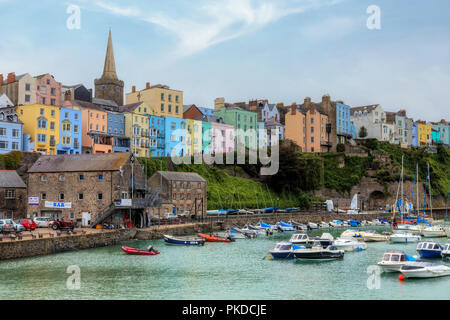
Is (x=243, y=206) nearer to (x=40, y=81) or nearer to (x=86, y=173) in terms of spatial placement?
(x=86, y=173)

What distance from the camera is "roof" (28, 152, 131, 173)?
56188mm

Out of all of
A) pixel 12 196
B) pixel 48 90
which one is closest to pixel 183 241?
pixel 12 196

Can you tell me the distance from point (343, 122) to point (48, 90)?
69.4 meters

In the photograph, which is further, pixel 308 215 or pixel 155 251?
pixel 308 215

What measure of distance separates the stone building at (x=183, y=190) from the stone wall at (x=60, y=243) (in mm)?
15843

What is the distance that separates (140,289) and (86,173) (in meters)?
28.3

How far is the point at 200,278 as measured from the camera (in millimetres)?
34125

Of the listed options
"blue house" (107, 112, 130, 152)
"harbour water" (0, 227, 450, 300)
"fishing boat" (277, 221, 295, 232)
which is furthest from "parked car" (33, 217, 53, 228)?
"blue house" (107, 112, 130, 152)

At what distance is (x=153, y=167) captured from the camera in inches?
3167

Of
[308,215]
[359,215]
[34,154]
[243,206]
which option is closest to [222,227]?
[243,206]

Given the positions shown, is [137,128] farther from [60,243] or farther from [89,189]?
[60,243]

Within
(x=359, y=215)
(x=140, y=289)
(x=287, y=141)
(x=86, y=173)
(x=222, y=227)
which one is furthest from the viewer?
(x=287, y=141)

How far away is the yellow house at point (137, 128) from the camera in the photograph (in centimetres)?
8800

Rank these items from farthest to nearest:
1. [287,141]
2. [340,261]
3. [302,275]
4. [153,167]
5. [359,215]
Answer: [287,141]
[359,215]
[153,167]
[340,261]
[302,275]
